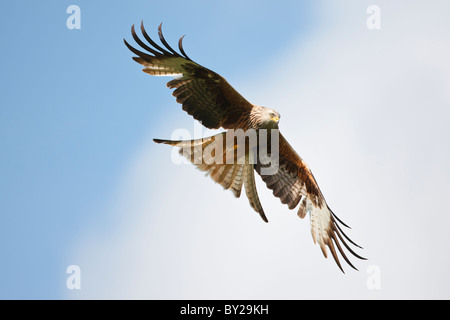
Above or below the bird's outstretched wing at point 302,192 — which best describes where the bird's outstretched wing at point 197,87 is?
above

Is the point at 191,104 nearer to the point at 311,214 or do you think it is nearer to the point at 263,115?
the point at 263,115

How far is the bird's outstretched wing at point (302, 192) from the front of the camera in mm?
9057

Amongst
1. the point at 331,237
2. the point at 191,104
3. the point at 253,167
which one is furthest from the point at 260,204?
the point at 191,104

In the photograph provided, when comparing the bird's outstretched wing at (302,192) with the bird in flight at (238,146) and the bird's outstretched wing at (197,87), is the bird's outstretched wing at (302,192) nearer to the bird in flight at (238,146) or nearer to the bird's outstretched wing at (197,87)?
the bird in flight at (238,146)

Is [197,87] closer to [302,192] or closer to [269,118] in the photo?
[269,118]

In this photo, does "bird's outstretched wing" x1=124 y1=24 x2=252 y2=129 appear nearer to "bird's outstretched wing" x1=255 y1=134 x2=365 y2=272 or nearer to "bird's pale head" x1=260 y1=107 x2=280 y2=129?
"bird's pale head" x1=260 y1=107 x2=280 y2=129

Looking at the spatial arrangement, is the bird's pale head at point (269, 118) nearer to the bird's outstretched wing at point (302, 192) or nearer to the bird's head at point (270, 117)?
the bird's head at point (270, 117)

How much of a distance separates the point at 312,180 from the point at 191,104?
244cm

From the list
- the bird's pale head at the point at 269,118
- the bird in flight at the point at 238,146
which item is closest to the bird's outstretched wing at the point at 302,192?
the bird in flight at the point at 238,146

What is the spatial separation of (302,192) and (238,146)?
1.50 metres

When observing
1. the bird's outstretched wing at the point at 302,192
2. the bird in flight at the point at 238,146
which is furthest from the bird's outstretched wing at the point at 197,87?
the bird's outstretched wing at the point at 302,192

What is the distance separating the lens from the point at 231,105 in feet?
27.0

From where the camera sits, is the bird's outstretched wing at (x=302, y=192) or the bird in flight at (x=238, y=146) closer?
the bird in flight at (x=238, y=146)

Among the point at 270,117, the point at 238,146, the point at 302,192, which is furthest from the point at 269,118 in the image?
the point at 302,192
